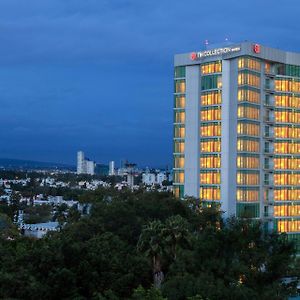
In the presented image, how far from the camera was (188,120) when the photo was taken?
98250 millimetres

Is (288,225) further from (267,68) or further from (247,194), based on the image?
(267,68)

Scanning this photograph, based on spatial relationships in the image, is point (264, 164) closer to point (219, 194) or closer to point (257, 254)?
point (219, 194)

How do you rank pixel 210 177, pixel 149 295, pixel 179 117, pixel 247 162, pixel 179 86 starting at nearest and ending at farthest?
pixel 149 295 < pixel 247 162 < pixel 210 177 < pixel 179 117 < pixel 179 86

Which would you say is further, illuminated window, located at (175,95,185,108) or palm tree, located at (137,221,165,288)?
illuminated window, located at (175,95,185,108)

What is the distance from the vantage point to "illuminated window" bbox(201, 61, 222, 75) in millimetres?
94938

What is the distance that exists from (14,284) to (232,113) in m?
56.1

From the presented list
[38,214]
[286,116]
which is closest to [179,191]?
[286,116]

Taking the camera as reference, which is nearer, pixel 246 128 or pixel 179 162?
pixel 246 128

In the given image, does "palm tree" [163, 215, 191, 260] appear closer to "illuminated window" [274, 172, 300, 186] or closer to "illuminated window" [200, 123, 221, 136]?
"illuminated window" [200, 123, 221, 136]

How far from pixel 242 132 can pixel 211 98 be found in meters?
7.23

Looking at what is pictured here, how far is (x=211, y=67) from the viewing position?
96.1 metres

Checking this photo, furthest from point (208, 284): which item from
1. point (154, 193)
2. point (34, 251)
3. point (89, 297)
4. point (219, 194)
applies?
point (219, 194)

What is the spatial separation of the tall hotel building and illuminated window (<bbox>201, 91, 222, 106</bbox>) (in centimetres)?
14

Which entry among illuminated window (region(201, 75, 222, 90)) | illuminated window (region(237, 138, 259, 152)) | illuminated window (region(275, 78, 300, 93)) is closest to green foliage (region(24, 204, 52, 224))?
illuminated window (region(201, 75, 222, 90))
